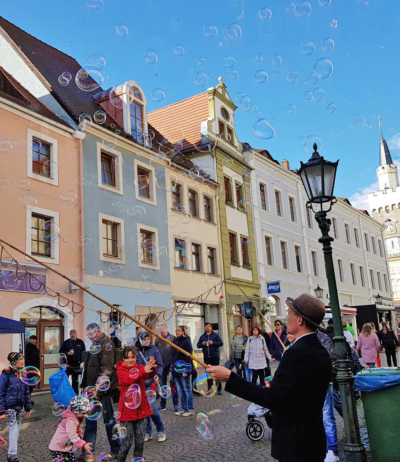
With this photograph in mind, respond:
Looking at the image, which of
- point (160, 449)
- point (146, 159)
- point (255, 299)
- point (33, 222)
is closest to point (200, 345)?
point (160, 449)

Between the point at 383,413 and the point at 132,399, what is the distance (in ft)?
8.89

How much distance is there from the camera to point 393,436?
552cm

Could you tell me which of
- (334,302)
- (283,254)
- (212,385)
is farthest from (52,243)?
(283,254)

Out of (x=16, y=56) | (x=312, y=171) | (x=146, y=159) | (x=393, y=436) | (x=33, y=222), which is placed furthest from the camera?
(x=146, y=159)

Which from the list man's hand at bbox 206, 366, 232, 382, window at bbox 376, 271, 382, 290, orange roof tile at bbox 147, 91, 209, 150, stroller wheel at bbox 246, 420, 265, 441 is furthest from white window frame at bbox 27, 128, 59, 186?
window at bbox 376, 271, 382, 290

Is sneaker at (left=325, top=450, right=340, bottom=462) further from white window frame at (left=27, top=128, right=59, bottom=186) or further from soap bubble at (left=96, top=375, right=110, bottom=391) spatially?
white window frame at (left=27, top=128, right=59, bottom=186)

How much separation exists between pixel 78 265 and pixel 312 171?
10760mm

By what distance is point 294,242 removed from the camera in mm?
30141

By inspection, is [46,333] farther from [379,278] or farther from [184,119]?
[379,278]

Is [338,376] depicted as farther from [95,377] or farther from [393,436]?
[95,377]

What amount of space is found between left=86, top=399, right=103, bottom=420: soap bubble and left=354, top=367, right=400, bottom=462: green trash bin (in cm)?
300

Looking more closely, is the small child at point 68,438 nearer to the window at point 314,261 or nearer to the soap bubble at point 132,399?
the soap bubble at point 132,399

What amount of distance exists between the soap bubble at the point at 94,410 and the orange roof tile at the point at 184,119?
19.1 metres

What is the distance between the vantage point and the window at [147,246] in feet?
63.1
